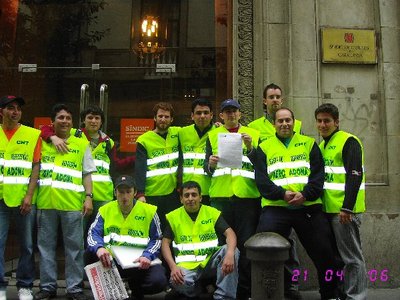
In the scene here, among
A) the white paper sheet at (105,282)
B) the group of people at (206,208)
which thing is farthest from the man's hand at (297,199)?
the white paper sheet at (105,282)

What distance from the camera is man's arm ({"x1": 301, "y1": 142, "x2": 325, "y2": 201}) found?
5398mm

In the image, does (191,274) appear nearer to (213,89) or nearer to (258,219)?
(258,219)

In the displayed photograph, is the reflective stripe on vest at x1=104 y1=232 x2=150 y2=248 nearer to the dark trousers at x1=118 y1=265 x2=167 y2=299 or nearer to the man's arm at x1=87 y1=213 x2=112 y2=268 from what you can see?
the man's arm at x1=87 y1=213 x2=112 y2=268

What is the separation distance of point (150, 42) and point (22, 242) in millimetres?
4410

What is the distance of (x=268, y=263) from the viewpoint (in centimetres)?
443

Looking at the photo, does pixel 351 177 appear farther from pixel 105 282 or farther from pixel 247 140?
pixel 105 282

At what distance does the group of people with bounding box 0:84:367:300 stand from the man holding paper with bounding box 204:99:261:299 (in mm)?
14

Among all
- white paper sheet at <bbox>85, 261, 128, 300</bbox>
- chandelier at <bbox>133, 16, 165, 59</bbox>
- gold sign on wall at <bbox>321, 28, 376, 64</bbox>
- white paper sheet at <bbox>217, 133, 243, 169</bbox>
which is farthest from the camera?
chandelier at <bbox>133, 16, 165, 59</bbox>

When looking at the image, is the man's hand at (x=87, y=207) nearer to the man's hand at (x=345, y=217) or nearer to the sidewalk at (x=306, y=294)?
the sidewalk at (x=306, y=294)

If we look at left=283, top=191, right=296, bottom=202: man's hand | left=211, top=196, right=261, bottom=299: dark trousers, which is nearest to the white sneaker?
left=211, top=196, right=261, bottom=299: dark trousers

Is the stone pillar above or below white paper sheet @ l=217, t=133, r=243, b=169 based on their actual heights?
below

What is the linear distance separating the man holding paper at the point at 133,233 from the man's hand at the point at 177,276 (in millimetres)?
214

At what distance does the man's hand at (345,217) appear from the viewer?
5245 millimetres

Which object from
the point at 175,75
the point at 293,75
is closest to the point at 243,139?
the point at 293,75
